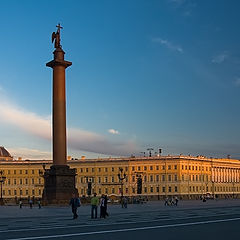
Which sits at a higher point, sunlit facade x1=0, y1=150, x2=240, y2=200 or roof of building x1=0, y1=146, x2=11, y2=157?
roof of building x1=0, y1=146, x2=11, y2=157

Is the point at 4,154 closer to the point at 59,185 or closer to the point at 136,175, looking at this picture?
the point at 136,175

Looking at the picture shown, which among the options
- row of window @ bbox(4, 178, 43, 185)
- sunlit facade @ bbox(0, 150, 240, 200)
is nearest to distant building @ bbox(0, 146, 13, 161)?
sunlit facade @ bbox(0, 150, 240, 200)

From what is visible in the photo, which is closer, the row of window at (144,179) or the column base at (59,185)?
the column base at (59,185)

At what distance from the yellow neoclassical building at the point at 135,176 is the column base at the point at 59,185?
97771 mm

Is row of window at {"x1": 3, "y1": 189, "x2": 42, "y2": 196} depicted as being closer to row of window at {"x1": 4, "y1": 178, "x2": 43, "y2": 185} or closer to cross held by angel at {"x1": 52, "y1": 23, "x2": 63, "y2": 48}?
row of window at {"x1": 4, "y1": 178, "x2": 43, "y2": 185}

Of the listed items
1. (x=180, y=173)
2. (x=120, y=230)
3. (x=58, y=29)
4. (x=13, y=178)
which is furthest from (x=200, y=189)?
(x=120, y=230)

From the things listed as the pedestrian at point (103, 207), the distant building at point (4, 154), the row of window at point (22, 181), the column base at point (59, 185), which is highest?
the distant building at point (4, 154)

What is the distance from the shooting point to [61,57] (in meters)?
60.6

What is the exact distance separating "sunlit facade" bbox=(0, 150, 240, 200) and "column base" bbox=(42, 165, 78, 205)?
9841cm

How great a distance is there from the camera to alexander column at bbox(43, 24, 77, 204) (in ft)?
186

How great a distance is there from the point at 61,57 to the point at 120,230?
126 feet

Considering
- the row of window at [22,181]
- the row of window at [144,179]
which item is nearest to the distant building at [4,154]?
the row of window at [22,181]

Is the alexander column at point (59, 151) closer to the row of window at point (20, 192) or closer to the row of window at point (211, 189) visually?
the row of window at point (211, 189)

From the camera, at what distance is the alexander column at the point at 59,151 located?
5656cm
